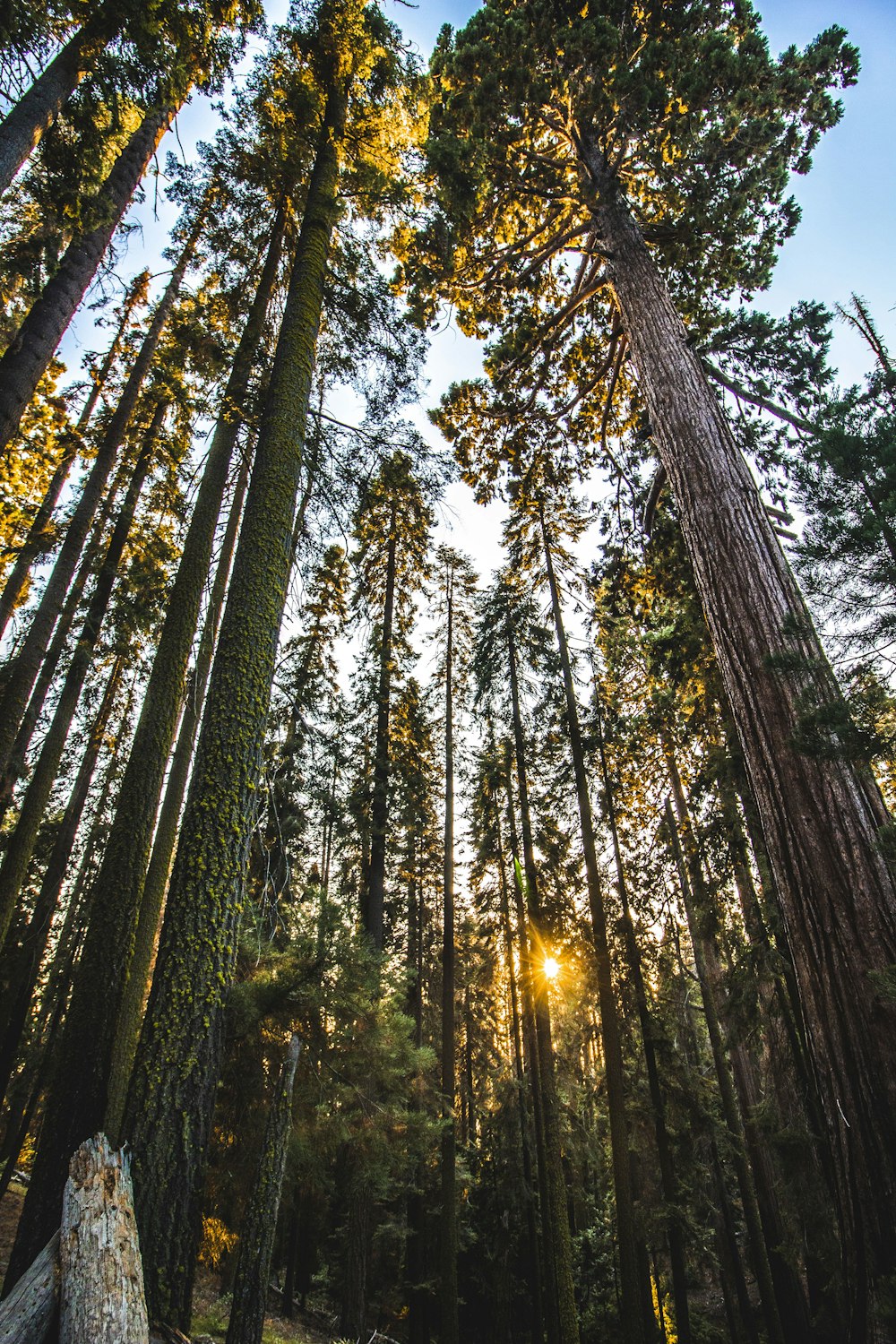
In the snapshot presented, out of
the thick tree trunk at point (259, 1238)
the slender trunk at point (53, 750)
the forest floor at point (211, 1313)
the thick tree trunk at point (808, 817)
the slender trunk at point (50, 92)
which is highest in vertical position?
the slender trunk at point (50, 92)

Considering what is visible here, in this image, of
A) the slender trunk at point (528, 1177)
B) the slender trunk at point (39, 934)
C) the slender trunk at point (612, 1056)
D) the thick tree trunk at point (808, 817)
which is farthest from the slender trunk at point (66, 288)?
the slender trunk at point (528, 1177)

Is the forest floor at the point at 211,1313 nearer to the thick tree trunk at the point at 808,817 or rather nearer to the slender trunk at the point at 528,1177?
the slender trunk at the point at 528,1177

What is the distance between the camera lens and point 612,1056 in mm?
9375

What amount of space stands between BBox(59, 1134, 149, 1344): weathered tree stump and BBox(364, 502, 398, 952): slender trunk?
26.7 ft

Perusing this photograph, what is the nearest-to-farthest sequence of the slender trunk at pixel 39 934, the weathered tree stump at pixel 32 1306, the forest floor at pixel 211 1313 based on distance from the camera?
1. the weathered tree stump at pixel 32 1306
2. the forest floor at pixel 211 1313
3. the slender trunk at pixel 39 934

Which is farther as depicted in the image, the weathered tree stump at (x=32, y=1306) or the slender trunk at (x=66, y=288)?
the slender trunk at (x=66, y=288)

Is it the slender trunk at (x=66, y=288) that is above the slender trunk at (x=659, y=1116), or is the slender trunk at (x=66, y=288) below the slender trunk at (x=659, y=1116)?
above

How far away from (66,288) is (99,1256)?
25.9ft

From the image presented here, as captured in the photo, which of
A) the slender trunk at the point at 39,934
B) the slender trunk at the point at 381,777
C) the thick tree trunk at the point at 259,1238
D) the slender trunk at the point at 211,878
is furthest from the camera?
the slender trunk at the point at 381,777

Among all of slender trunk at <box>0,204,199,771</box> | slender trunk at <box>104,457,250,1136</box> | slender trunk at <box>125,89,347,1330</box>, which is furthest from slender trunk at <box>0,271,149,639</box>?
slender trunk at <box>125,89,347,1330</box>

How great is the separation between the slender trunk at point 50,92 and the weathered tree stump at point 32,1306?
7863mm

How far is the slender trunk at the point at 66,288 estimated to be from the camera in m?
5.00

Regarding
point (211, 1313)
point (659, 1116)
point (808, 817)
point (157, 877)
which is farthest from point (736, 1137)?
point (808, 817)

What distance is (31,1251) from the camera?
13.8 feet
